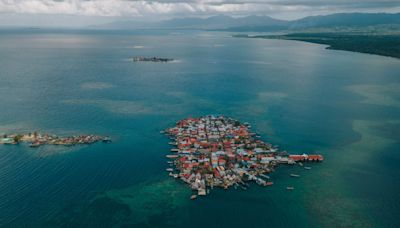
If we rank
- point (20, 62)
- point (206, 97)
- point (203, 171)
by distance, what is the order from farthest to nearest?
point (20, 62), point (206, 97), point (203, 171)

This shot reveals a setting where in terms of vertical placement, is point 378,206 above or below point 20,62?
below

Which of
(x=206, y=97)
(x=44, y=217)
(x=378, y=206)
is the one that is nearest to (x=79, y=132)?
(x=44, y=217)

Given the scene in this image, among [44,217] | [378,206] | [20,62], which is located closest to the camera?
[44,217]

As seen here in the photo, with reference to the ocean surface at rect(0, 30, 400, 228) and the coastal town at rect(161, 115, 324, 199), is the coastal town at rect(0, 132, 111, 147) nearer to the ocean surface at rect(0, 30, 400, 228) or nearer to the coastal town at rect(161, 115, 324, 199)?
the ocean surface at rect(0, 30, 400, 228)

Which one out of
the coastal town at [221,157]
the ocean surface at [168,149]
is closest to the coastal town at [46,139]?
the ocean surface at [168,149]

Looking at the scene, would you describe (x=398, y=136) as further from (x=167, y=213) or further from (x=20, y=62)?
(x=20, y=62)

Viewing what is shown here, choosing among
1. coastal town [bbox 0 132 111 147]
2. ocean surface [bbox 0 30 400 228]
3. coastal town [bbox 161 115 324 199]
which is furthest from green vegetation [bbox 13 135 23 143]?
coastal town [bbox 161 115 324 199]
